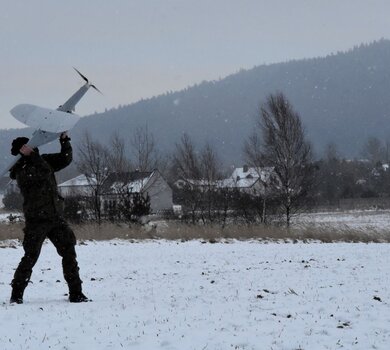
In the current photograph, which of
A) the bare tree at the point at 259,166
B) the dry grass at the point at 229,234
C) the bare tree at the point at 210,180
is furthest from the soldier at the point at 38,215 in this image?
the bare tree at the point at 210,180

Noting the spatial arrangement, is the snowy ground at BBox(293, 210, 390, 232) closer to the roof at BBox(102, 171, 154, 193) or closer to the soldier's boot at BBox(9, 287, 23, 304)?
the roof at BBox(102, 171, 154, 193)

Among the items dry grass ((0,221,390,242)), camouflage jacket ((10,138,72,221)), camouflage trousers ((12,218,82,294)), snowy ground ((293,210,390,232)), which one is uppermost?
camouflage jacket ((10,138,72,221))

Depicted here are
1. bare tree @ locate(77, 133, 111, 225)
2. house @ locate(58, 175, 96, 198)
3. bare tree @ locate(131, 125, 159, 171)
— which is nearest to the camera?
bare tree @ locate(77, 133, 111, 225)

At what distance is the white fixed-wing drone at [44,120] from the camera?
645 cm

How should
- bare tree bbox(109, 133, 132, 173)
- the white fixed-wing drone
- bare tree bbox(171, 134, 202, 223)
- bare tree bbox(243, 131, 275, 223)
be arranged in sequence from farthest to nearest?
bare tree bbox(109, 133, 132, 173), bare tree bbox(171, 134, 202, 223), bare tree bbox(243, 131, 275, 223), the white fixed-wing drone

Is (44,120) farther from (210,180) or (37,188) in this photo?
(210,180)

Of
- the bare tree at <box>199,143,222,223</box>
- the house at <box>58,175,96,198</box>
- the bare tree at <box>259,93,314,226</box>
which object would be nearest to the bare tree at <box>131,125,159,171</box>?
the house at <box>58,175,96,198</box>

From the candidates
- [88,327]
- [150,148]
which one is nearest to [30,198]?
[88,327]

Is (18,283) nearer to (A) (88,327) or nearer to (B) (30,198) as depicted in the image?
(B) (30,198)

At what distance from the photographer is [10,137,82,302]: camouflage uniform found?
6.55m

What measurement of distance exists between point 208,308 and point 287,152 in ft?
96.2

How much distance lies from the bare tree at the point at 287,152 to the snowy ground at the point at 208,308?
21881 mm

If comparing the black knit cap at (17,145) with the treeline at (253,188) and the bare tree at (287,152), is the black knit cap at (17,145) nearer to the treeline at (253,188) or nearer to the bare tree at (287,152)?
the treeline at (253,188)

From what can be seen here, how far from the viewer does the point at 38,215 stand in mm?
6523
